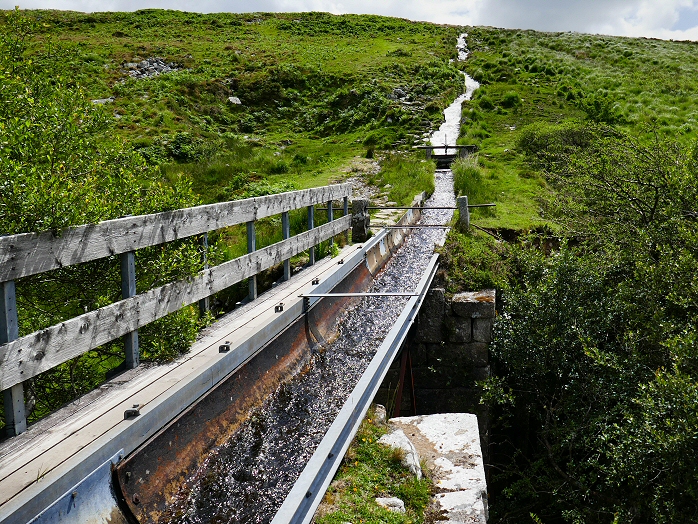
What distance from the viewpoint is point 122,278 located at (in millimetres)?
3908

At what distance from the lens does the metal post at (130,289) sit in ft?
12.9

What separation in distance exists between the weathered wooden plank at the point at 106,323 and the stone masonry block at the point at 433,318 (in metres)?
2.39

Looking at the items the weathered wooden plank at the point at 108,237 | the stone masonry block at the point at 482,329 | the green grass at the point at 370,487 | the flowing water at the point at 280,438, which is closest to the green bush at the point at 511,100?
the stone masonry block at the point at 482,329

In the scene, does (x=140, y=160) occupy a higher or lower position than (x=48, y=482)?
higher

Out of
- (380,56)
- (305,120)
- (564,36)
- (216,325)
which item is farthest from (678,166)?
(564,36)

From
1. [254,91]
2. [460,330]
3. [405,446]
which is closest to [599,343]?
[460,330]

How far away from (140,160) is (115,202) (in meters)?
1.32

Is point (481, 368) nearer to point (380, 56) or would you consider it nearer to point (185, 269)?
point (185, 269)

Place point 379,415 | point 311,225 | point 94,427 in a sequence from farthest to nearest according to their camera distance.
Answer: point 311,225 → point 379,415 → point 94,427

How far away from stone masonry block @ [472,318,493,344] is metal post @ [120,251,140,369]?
461cm

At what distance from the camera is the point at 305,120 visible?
2792 cm

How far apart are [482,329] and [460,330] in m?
0.28

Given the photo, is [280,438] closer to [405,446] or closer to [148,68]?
[405,446]

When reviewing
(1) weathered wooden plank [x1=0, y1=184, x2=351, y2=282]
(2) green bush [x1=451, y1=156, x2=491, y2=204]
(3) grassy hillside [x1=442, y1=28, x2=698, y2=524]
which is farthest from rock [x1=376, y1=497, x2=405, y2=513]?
(2) green bush [x1=451, y1=156, x2=491, y2=204]
